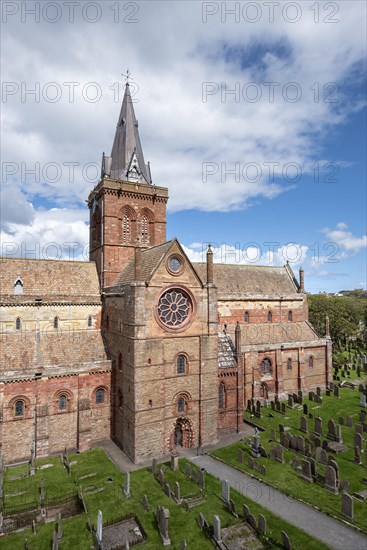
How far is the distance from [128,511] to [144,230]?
69.2 ft

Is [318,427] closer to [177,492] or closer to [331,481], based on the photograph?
Result: [331,481]

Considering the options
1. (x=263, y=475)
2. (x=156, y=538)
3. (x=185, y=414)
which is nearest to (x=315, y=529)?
(x=263, y=475)

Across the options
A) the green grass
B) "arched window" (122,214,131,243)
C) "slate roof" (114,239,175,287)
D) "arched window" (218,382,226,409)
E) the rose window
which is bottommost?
the green grass

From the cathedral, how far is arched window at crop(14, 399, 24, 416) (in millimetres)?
61

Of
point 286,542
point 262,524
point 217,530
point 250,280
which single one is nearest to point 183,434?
point 217,530

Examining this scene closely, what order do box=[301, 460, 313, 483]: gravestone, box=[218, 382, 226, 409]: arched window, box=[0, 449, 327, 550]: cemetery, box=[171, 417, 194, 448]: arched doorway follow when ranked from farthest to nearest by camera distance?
box=[218, 382, 226, 409]: arched window < box=[171, 417, 194, 448]: arched doorway < box=[301, 460, 313, 483]: gravestone < box=[0, 449, 327, 550]: cemetery

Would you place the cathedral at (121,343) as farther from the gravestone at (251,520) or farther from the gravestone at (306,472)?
the gravestone at (251,520)

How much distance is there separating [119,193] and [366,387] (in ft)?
103

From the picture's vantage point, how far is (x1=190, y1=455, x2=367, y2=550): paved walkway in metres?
Result: 14.9

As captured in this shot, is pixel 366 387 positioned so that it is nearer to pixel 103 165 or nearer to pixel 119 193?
pixel 119 193

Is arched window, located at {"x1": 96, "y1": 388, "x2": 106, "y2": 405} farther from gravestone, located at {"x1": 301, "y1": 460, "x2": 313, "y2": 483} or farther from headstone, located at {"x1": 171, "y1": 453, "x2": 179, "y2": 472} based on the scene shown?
gravestone, located at {"x1": 301, "y1": 460, "x2": 313, "y2": 483}

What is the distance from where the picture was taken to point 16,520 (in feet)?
54.7

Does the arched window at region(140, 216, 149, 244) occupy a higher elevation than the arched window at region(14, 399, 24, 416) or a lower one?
higher

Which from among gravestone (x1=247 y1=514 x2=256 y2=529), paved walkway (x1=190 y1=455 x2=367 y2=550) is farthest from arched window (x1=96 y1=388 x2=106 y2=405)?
gravestone (x1=247 y1=514 x2=256 y2=529)
